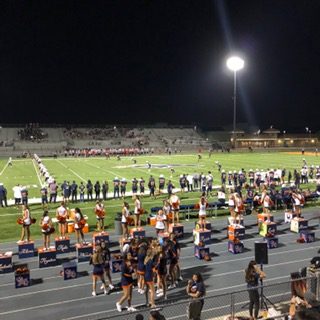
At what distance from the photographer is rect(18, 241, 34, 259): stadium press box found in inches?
503

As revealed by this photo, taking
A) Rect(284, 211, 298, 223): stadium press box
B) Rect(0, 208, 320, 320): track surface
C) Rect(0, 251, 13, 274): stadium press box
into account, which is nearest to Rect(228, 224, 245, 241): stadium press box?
Rect(0, 208, 320, 320): track surface

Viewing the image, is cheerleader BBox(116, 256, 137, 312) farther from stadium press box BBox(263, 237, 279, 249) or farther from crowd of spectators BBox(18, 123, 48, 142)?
crowd of spectators BBox(18, 123, 48, 142)

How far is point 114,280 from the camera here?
35.7 feet

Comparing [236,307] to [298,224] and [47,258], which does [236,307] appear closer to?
[47,258]

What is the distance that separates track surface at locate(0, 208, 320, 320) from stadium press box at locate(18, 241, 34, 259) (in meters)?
0.24

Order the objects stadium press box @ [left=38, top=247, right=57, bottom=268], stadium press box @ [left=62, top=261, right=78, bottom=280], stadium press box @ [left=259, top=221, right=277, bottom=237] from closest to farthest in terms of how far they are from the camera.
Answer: stadium press box @ [left=62, top=261, right=78, bottom=280], stadium press box @ [left=38, top=247, right=57, bottom=268], stadium press box @ [left=259, top=221, right=277, bottom=237]

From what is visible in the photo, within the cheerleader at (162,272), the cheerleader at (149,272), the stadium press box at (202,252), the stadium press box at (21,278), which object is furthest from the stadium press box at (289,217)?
the stadium press box at (21,278)

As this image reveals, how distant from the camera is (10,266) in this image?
1160cm

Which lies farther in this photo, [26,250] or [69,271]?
[26,250]

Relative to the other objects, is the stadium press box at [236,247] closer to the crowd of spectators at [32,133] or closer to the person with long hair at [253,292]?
the person with long hair at [253,292]

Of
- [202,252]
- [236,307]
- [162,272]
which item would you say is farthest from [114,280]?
[236,307]

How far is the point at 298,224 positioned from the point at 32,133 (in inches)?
2922

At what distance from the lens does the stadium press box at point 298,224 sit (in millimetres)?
15559

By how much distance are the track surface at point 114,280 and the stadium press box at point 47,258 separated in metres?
0.24
